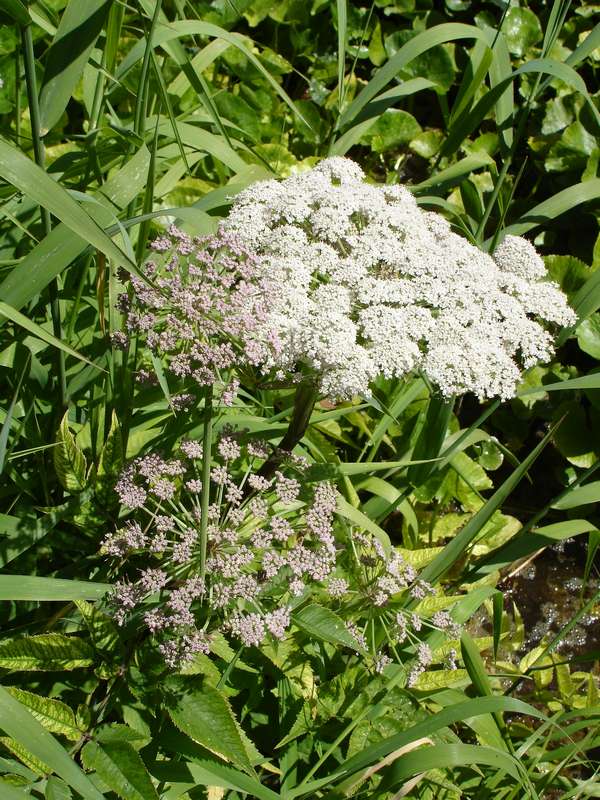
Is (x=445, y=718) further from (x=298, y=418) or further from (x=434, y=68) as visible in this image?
(x=434, y=68)

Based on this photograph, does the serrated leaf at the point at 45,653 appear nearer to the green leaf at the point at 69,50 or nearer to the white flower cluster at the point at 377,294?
the white flower cluster at the point at 377,294

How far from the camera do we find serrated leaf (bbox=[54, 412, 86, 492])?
2322 millimetres

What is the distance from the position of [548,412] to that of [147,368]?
2.42m

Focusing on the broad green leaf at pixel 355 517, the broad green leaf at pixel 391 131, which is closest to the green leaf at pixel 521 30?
the broad green leaf at pixel 391 131

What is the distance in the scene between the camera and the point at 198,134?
9.21 ft

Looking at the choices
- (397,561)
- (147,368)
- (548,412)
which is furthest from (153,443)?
(548,412)

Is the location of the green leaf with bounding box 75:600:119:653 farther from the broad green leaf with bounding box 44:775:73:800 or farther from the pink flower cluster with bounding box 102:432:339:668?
the broad green leaf with bounding box 44:775:73:800

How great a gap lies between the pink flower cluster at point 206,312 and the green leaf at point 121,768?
0.99m

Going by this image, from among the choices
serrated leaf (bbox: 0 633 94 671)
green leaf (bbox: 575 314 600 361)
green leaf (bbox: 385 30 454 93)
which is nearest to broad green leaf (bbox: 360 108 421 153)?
Answer: green leaf (bbox: 385 30 454 93)

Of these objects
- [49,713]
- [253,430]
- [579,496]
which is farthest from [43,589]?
[579,496]

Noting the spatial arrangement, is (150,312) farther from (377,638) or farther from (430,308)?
(377,638)

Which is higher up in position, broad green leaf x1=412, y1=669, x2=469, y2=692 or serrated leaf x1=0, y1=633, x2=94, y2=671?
serrated leaf x1=0, y1=633, x2=94, y2=671

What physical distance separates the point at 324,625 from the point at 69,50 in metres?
1.81

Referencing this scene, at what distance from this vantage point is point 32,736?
176 cm
